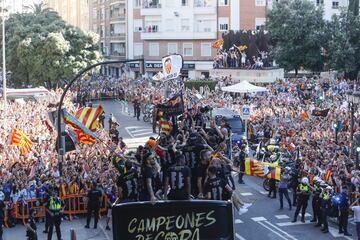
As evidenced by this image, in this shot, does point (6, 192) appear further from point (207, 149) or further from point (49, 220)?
point (207, 149)

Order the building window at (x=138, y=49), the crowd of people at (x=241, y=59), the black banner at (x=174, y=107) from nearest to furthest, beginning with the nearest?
the black banner at (x=174, y=107) < the crowd of people at (x=241, y=59) < the building window at (x=138, y=49)

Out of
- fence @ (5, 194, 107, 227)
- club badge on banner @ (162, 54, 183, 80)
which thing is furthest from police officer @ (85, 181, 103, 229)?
club badge on banner @ (162, 54, 183, 80)

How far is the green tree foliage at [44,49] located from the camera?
5178cm

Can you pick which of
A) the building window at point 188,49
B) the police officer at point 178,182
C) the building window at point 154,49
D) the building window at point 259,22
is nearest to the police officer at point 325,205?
the police officer at point 178,182

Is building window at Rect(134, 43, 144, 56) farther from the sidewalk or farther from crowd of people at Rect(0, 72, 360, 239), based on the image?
the sidewalk

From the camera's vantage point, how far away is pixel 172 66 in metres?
29.5

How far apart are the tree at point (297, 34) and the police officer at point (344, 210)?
39.9 meters

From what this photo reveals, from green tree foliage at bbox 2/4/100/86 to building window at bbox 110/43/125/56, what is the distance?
810 inches

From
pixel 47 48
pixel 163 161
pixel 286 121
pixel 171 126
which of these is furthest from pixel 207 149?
pixel 47 48

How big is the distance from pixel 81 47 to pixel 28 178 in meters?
36.0

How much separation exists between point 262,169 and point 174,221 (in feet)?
52.1

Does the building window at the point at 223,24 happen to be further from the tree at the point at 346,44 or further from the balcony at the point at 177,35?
the tree at the point at 346,44

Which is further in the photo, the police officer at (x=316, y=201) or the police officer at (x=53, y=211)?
the police officer at (x=316, y=201)

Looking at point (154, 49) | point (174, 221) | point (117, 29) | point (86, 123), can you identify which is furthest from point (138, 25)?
point (174, 221)
